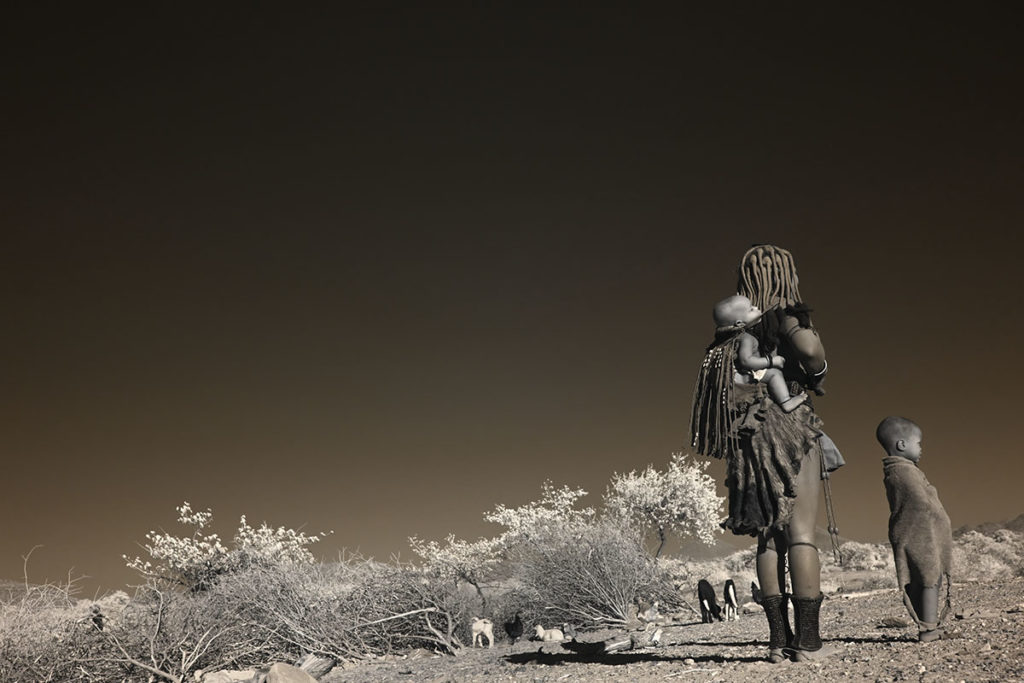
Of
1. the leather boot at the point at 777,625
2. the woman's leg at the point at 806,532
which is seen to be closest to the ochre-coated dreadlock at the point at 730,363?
the woman's leg at the point at 806,532

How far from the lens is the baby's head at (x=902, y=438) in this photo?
224 inches

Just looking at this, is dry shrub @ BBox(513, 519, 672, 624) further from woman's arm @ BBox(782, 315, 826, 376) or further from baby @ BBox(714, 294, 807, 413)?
woman's arm @ BBox(782, 315, 826, 376)

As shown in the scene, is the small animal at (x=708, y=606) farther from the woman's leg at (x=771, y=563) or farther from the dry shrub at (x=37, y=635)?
the dry shrub at (x=37, y=635)

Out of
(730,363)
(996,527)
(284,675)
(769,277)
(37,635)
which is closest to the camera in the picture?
(730,363)

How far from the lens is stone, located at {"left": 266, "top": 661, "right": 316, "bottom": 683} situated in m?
6.00

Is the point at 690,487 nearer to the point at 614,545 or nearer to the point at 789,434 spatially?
the point at 614,545

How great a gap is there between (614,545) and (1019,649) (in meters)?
8.17

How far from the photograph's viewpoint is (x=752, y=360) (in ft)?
17.0

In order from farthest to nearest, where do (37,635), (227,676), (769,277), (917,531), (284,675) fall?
1. (227,676)
2. (37,635)
3. (284,675)
4. (769,277)
5. (917,531)

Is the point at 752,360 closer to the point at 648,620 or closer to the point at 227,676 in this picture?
the point at 648,620

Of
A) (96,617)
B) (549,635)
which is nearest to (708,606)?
(549,635)

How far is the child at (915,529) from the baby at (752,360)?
3.67ft

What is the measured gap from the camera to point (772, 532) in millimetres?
5148

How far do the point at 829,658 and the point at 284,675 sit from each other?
13.4 ft
